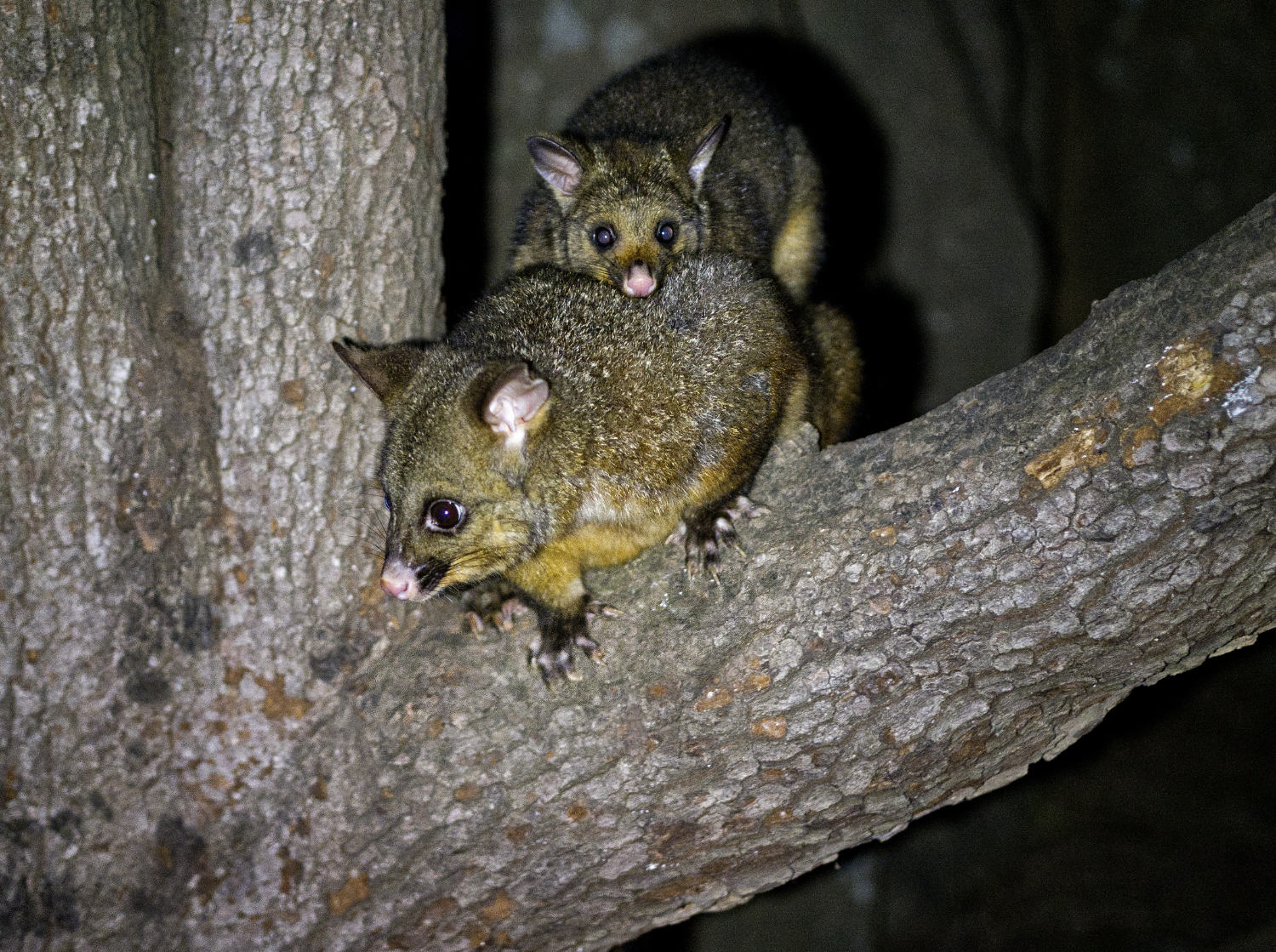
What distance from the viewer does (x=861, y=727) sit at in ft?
9.05

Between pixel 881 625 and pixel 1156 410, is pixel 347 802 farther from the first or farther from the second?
pixel 1156 410

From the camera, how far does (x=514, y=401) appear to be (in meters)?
2.89

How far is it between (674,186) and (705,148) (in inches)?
7.6

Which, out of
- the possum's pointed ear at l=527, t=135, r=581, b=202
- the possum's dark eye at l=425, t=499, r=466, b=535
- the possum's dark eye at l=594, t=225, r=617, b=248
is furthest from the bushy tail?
the possum's dark eye at l=425, t=499, r=466, b=535

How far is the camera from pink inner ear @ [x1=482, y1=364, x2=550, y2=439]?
281 centimetres

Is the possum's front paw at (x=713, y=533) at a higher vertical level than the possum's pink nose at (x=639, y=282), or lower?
lower

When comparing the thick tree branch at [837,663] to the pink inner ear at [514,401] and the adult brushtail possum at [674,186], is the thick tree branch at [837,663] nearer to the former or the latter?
the pink inner ear at [514,401]

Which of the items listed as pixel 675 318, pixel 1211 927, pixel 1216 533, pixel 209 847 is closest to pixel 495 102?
pixel 675 318

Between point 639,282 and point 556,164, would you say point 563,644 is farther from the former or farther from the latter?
point 556,164

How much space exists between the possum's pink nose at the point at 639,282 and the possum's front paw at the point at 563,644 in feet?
3.36

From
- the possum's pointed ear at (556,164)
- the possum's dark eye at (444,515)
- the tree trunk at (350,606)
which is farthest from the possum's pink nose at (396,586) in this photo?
the possum's pointed ear at (556,164)

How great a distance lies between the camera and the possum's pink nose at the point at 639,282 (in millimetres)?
3457

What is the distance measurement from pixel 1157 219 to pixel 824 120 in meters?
2.27

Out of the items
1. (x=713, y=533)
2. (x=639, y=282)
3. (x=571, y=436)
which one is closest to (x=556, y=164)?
(x=639, y=282)
